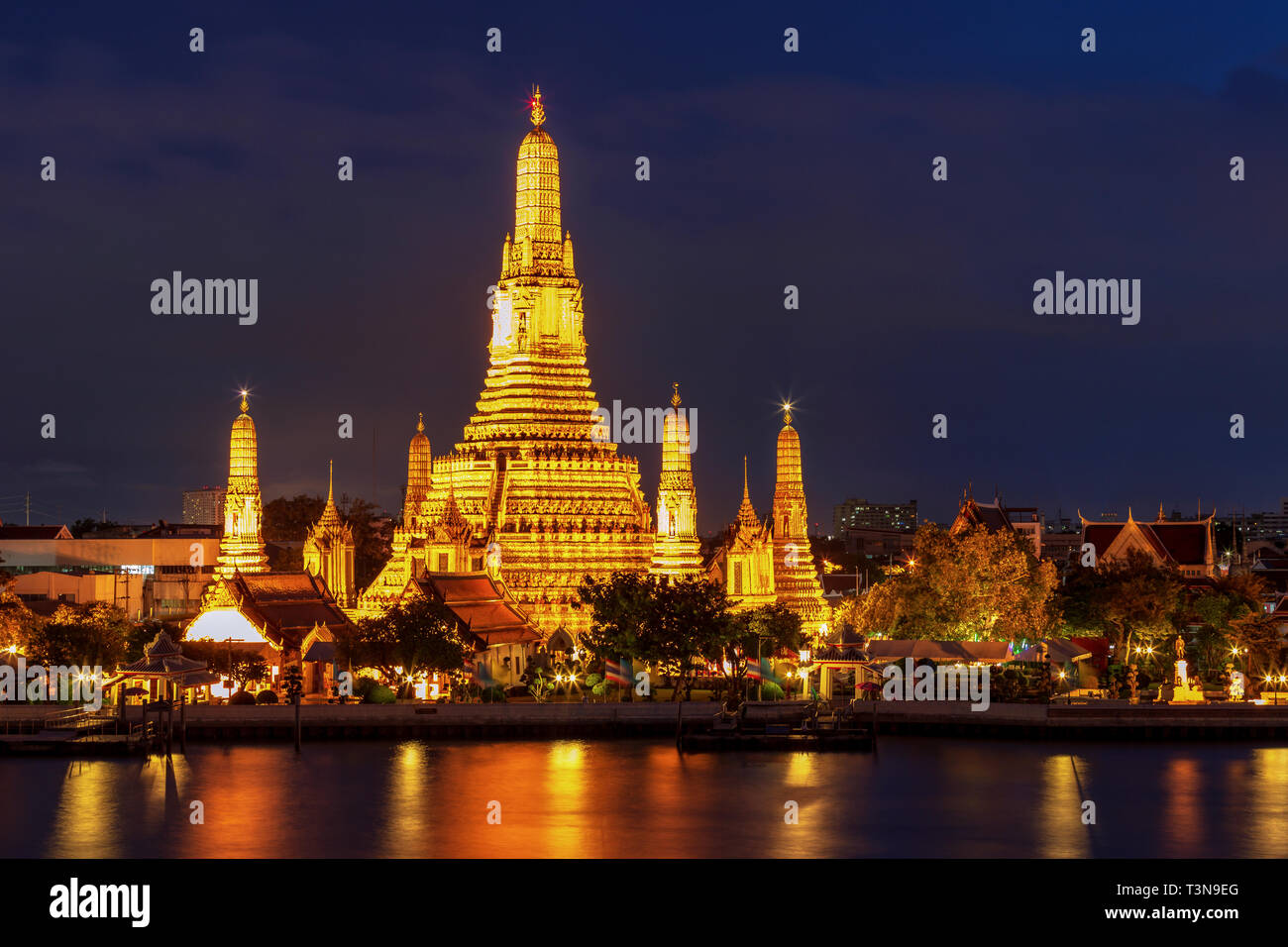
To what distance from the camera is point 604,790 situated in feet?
194

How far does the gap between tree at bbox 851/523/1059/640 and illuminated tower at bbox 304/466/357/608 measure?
23449mm

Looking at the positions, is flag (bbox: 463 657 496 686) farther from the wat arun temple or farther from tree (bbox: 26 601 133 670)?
tree (bbox: 26 601 133 670)

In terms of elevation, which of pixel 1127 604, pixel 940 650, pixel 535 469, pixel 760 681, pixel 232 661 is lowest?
pixel 760 681

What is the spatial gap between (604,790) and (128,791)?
43.7ft

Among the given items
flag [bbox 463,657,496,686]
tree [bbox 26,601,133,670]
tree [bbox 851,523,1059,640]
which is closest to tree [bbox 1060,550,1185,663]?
tree [bbox 851,523,1059,640]

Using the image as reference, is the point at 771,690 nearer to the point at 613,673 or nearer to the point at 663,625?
the point at 663,625

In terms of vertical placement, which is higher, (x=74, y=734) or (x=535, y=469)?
(x=535, y=469)

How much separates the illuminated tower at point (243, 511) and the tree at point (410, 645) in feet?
39.3

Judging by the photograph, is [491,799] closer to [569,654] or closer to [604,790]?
[604,790]

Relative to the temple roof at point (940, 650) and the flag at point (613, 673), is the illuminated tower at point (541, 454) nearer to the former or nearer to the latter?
the flag at point (613, 673)

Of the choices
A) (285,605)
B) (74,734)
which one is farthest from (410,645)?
(74,734)

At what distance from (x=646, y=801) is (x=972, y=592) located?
2513cm

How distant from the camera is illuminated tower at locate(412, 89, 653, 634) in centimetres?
8488

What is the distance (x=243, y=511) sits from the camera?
8800 cm
